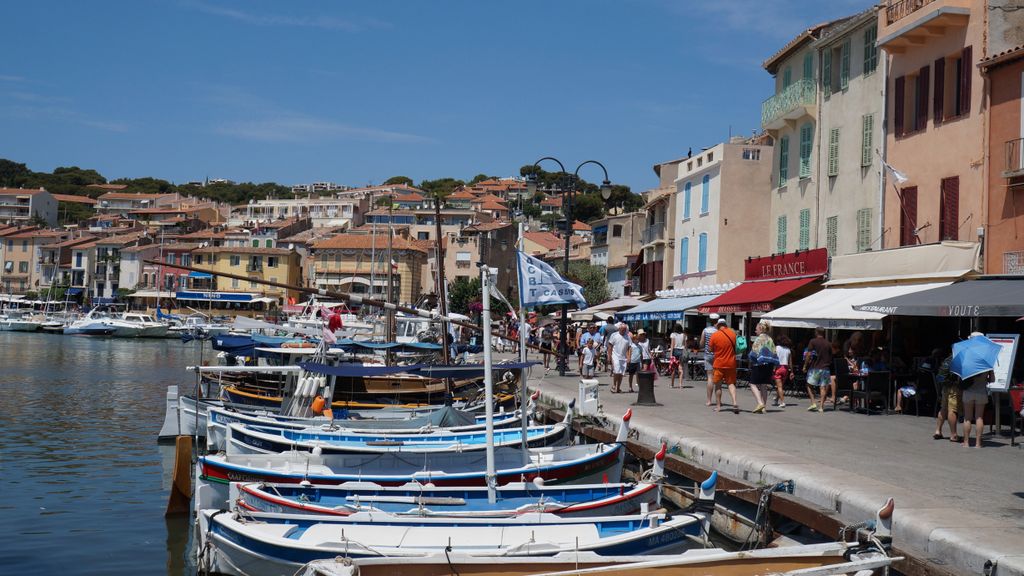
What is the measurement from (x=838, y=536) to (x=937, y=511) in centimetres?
A: 100

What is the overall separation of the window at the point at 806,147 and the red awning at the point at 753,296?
415 centimetres

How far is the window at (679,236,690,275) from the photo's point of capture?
4694 cm

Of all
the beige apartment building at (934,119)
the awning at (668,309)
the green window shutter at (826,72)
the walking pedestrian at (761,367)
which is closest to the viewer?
Answer: the walking pedestrian at (761,367)

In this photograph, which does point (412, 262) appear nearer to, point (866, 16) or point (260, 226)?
point (260, 226)

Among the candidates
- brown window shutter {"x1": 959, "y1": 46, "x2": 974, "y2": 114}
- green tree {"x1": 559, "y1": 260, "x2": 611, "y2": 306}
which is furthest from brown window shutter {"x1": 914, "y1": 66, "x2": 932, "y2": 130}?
green tree {"x1": 559, "y1": 260, "x2": 611, "y2": 306}

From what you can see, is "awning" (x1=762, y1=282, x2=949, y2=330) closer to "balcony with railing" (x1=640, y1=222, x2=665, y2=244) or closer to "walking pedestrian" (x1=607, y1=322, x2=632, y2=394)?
"walking pedestrian" (x1=607, y1=322, x2=632, y2=394)

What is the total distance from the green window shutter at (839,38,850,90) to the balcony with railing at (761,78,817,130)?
1.87m

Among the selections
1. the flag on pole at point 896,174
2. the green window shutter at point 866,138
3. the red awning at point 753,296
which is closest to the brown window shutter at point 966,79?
the flag on pole at point 896,174

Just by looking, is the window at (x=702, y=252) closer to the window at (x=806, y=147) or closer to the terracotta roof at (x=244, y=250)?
the window at (x=806, y=147)

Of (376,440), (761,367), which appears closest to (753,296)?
(761,367)

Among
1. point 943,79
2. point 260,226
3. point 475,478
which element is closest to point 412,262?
point 260,226

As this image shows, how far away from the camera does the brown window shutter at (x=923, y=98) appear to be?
26.6 meters

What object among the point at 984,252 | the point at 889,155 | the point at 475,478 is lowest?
the point at 475,478

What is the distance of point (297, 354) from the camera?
32.8 metres
